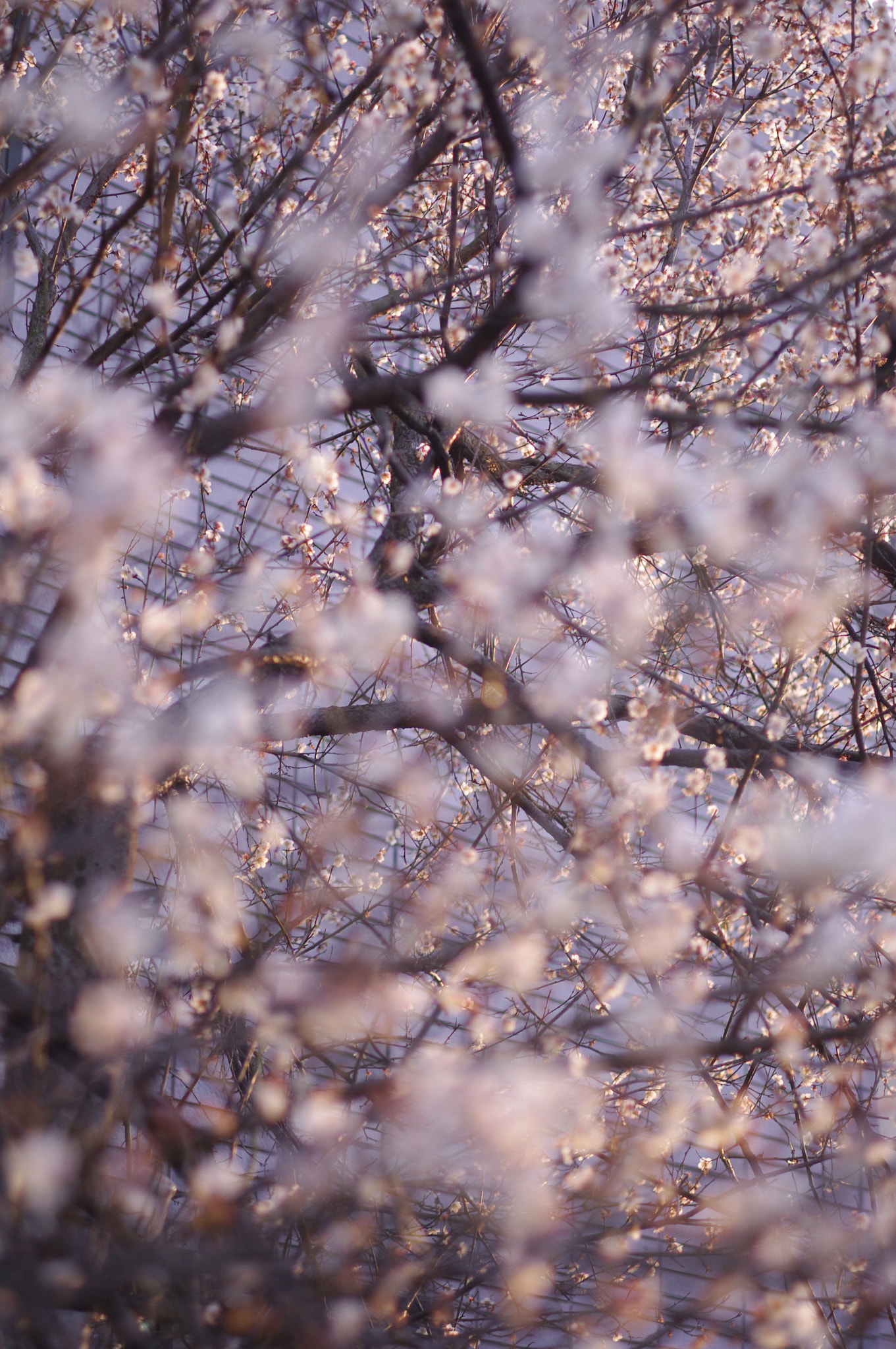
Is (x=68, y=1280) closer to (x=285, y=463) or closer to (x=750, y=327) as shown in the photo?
(x=750, y=327)

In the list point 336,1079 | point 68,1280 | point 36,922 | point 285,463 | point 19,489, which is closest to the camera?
point 68,1280

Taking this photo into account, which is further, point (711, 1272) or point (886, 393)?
point (711, 1272)

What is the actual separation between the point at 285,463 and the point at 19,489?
4123mm

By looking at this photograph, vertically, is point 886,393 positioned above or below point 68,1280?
above

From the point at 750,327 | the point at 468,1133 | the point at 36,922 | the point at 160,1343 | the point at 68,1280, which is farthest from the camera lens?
the point at 468,1133

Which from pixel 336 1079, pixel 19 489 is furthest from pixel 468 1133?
pixel 19 489

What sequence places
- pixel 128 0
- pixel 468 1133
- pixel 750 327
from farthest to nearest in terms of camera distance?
1. pixel 128 0
2. pixel 468 1133
3. pixel 750 327

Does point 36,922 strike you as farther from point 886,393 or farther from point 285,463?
point 285,463

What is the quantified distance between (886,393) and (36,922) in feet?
11.9

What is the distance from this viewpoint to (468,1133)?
331 centimetres

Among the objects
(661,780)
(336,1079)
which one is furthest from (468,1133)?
(661,780)

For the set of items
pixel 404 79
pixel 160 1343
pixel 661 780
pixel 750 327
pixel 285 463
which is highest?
pixel 285 463

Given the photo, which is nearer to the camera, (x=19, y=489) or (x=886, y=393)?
(x=19, y=489)

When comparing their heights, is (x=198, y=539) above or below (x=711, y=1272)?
above
